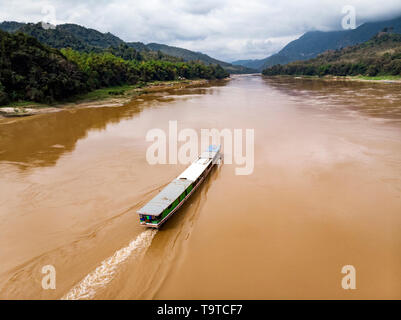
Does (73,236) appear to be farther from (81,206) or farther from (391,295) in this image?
(391,295)

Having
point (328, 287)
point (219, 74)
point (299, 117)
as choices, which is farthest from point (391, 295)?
point (219, 74)

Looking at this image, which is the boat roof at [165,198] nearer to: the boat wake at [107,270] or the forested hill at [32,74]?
the boat wake at [107,270]

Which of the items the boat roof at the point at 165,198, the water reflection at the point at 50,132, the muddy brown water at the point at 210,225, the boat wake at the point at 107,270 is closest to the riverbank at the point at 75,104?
the water reflection at the point at 50,132

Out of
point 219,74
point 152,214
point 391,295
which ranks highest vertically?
point 219,74

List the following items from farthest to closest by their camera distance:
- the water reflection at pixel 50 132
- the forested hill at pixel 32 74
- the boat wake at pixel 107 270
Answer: the forested hill at pixel 32 74, the water reflection at pixel 50 132, the boat wake at pixel 107 270

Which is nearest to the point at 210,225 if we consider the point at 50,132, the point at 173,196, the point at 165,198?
the point at 173,196

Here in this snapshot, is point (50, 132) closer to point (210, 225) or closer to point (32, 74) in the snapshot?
point (32, 74)

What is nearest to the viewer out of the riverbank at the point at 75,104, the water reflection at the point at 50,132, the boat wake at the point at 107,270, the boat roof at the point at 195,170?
the boat wake at the point at 107,270

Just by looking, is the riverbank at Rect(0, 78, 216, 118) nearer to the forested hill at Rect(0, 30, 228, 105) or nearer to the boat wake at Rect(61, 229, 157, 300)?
the forested hill at Rect(0, 30, 228, 105)
